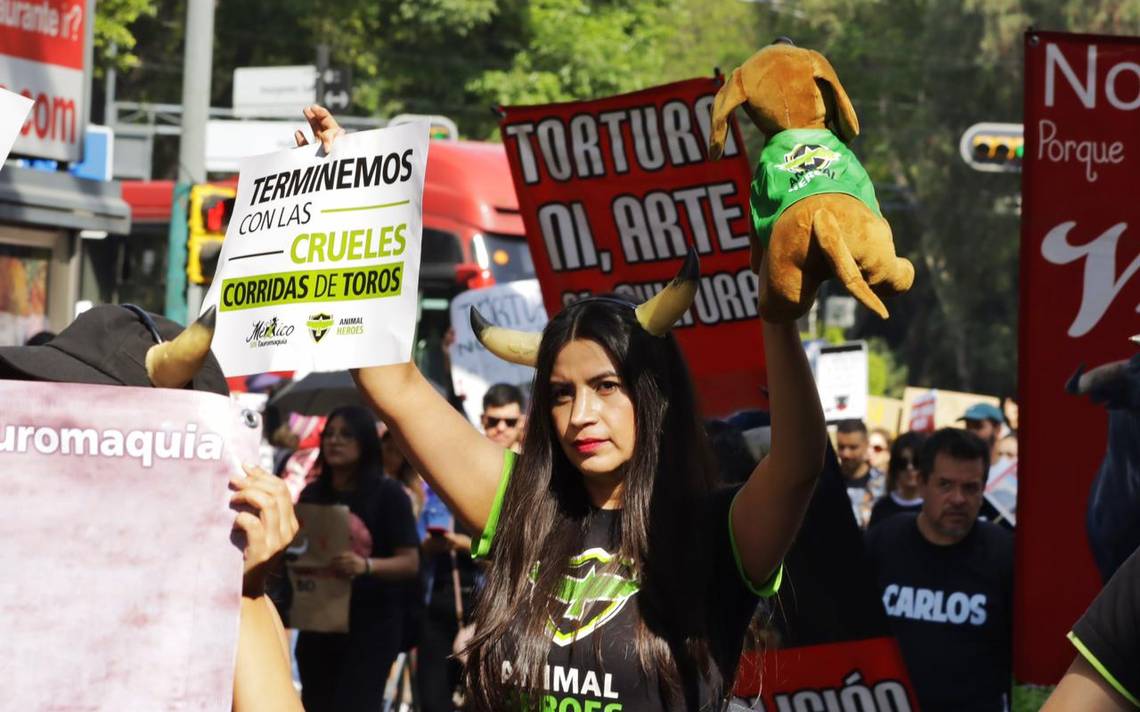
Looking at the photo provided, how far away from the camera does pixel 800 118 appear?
2631 millimetres

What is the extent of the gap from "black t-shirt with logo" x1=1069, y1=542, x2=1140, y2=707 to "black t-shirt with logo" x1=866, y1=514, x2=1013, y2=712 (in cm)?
369

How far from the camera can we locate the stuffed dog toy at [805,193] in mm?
2475

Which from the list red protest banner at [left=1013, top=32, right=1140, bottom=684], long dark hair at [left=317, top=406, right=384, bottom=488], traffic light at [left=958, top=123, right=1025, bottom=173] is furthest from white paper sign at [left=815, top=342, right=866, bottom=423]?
traffic light at [left=958, top=123, right=1025, bottom=173]

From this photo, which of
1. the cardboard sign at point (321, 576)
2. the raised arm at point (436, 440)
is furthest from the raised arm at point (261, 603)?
the cardboard sign at point (321, 576)

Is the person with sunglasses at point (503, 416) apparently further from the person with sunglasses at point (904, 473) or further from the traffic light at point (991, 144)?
the traffic light at point (991, 144)

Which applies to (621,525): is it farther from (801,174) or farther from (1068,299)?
(1068,299)

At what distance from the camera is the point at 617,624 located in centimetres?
301

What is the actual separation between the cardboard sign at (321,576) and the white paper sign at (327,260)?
425 centimetres

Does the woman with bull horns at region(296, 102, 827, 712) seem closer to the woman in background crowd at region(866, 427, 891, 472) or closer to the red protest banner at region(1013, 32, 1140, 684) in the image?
the red protest banner at region(1013, 32, 1140, 684)

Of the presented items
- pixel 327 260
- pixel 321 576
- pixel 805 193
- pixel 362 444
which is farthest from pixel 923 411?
pixel 805 193

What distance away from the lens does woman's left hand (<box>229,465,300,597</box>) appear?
2488 mm

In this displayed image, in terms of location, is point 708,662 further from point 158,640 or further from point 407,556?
point 407,556

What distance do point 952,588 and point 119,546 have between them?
13.7 ft

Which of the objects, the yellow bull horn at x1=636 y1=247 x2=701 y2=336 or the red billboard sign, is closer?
the yellow bull horn at x1=636 y1=247 x2=701 y2=336
